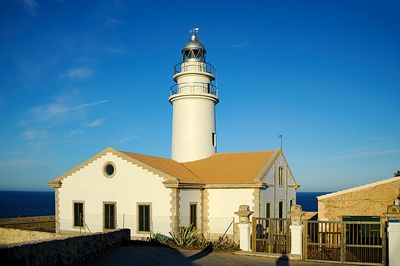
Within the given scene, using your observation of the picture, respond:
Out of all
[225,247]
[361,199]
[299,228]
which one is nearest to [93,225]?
[225,247]

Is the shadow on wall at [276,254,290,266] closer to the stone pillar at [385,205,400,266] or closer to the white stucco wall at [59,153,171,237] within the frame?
the stone pillar at [385,205,400,266]

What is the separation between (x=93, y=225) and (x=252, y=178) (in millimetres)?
9044

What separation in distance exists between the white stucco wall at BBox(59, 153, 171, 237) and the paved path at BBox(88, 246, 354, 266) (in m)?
5.27

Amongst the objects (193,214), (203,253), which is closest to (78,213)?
(193,214)

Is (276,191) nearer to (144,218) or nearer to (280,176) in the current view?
(280,176)

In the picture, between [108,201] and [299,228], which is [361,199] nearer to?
[299,228]

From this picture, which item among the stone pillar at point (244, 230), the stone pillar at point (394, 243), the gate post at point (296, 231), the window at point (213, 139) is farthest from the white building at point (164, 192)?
the stone pillar at point (394, 243)

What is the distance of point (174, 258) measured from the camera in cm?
1320

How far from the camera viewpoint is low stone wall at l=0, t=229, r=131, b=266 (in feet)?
27.6

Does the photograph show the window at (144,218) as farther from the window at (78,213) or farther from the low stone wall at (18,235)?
the low stone wall at (18,235)

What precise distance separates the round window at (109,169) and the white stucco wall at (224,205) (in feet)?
18.1

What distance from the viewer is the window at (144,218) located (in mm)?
20062

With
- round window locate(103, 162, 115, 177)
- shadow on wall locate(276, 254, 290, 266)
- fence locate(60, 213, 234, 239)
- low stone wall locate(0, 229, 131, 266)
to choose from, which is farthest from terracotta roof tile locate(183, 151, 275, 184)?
low stone wall locate(0, 229, 131, 266)

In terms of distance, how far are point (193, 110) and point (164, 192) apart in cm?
825
